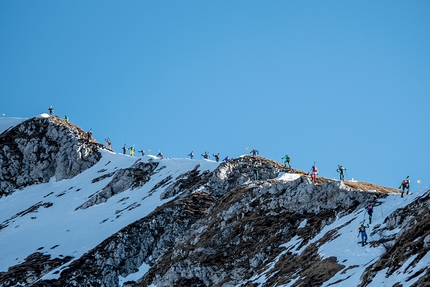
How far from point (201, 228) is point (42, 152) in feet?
239

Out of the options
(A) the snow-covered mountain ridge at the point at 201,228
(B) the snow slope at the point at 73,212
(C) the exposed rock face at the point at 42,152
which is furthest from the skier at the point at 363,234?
(C) the exposed rock face at the point at 42,152

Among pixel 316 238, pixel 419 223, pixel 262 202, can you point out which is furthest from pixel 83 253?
pixel 419 223

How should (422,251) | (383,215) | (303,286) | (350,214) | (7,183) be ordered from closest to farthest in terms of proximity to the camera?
(422,251), (303,286), (383,215), (350,214), (7,183)

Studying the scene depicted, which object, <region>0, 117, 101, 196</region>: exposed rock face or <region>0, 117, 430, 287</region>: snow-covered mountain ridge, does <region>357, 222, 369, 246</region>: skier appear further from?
<region>0, 117, 101, 196</region>: exposed rock face

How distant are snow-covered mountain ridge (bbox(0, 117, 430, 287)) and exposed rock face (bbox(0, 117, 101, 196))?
687 millimetres

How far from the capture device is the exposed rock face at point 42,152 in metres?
122

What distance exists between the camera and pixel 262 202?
209ft

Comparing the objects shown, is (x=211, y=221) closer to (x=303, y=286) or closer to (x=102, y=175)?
(x=303, y=286)

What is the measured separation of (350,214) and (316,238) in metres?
4.56

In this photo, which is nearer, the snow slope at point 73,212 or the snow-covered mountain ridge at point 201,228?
the snow-covered mountain ridge at point 201,228

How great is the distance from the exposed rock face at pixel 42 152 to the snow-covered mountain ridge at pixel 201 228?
687 mm

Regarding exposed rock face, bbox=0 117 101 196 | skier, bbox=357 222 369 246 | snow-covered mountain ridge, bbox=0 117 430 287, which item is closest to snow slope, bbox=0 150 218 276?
snow-covered mountain ridge, bbox=0 117 430 287

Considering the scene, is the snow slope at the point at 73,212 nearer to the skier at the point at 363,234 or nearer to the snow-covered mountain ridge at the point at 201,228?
the snow-covered mountain ridge at the point at 201,228

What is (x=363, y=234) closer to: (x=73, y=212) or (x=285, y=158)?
(x=285, y=158)
